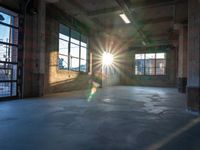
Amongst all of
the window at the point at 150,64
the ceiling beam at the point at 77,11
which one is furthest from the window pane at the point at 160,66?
the ceiling beam at the point at 77,11

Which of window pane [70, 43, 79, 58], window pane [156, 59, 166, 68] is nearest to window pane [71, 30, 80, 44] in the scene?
window pane [70, 43, 79, 58]

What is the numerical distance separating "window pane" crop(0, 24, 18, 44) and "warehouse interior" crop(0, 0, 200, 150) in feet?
0.11

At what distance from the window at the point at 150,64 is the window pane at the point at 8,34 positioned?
14.0m

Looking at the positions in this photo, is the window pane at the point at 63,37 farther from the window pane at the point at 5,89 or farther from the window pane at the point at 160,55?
the window pane at the point at 160,55

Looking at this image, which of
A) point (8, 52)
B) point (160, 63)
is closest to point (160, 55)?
point (160, 63)

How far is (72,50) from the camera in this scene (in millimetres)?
10445

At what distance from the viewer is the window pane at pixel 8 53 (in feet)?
20.1

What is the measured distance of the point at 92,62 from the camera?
1268 centimetres

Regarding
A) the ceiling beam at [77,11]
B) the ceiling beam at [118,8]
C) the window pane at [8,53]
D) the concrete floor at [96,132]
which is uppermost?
the ceiling beam at [77,11]

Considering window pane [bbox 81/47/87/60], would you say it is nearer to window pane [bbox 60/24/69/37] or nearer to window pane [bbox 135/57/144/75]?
window pane [bbox 60/24/69/37]

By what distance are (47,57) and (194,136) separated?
707 cm

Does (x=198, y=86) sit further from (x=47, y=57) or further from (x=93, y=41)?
(x=93, y=41)

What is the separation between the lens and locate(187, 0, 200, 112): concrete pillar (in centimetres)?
447

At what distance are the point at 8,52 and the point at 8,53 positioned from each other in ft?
0.12
